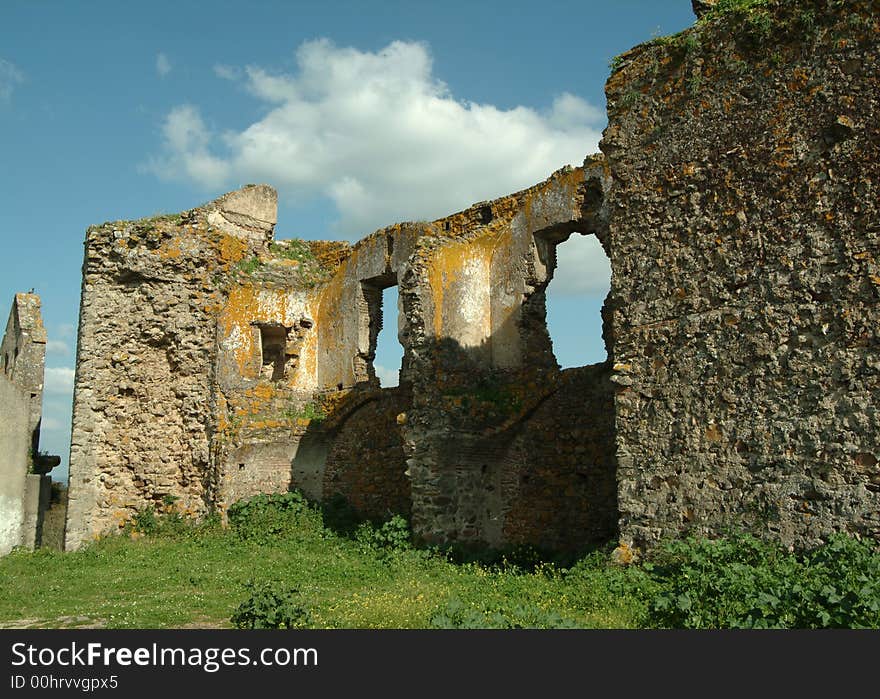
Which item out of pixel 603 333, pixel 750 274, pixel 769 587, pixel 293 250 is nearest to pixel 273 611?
pixel 769 587

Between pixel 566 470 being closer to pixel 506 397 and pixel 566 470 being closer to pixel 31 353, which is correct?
pixel 506 397

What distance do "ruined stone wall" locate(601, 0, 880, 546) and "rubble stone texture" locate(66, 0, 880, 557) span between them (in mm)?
22

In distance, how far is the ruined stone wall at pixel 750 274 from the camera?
23.8ft

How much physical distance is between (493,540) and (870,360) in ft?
24.1

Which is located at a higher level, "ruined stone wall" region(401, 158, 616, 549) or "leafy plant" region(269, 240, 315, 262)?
"leafy plant" region(269, 240, 315, 262)

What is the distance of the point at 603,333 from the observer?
1303 cm

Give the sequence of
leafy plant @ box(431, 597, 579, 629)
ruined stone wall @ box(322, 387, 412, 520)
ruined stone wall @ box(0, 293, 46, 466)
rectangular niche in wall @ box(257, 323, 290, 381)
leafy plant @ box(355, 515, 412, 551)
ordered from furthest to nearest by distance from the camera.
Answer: ruined stone wall @ box(0, 293, 46, 466) → rectangular niche in wall @ box(257, 323, 290, 381) → ruined stone wall @ box(322, 387, 412, 520) → leafy plant @ box(355, 515, 412, 551) → leafy plant @ box(431, 597, 579, 629)

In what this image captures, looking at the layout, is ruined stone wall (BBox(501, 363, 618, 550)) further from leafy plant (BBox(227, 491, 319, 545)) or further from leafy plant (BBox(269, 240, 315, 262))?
leafy plant (BBox(269, 240, 315, 262))

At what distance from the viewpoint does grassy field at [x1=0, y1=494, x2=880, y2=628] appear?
650 cm

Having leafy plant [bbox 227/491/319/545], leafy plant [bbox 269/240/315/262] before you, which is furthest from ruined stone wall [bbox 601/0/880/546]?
leafy plant [bbox 269/240/315/262]

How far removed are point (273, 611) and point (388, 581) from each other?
3365 mm

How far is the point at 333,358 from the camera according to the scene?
17.0 meters

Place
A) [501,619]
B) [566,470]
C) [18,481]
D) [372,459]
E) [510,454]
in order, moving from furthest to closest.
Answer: [372,459], [18,481], [510,454], [566,470], [501,619]

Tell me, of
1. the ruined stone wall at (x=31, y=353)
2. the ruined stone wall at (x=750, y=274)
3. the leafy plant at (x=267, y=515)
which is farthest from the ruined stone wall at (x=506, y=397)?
the ruined stone wall at (x=31, y=353)
